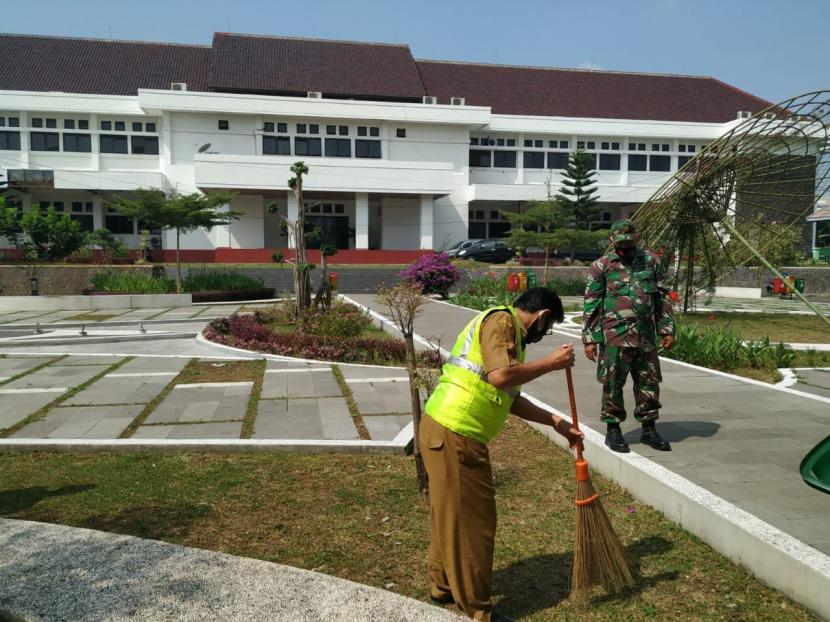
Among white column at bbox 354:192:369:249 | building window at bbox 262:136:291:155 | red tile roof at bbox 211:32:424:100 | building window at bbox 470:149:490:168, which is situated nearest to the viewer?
white column at bbox 354:192:369:249

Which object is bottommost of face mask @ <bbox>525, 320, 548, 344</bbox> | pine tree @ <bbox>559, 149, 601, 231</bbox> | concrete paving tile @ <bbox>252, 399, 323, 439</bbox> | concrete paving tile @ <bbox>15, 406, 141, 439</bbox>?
concrete paving tile @ <bbox>15, 406, 141, 439</bbox>

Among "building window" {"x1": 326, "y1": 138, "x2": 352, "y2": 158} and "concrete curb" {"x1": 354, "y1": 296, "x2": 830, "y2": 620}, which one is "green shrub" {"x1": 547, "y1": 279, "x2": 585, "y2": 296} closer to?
"concrete curb" {"x1": 354, "y1": 296, "x2": 830, "y2": 620}

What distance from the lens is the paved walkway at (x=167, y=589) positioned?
2.75 m

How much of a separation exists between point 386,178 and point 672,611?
34980 mm

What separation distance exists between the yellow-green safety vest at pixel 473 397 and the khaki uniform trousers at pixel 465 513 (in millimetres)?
53

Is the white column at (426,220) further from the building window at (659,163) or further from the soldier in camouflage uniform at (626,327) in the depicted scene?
the soldier in camouflage uniform at (626,327)

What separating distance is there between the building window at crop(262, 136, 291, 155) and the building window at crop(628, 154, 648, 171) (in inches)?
909

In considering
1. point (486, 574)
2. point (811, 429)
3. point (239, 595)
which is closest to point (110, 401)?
point (239, 595)

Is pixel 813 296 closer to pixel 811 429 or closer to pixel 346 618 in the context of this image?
pixel 811 429

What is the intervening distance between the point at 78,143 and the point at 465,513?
42.3m

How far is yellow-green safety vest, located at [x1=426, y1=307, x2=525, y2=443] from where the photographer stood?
2787 mm

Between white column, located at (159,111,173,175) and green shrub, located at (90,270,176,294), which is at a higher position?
white column, located at (159,111,173,175)

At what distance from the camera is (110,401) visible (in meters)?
7.09

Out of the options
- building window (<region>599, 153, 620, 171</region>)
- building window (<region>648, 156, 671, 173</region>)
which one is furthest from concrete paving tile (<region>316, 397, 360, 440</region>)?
building window (<region>648, 156, 671, 173</region>)
